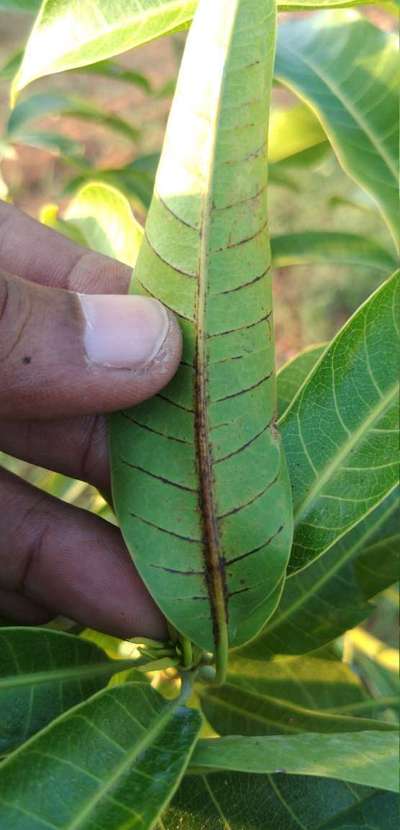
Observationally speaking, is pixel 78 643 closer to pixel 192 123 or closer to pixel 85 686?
pixel 85 686

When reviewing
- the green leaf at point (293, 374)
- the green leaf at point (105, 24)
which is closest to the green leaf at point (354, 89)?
the green leaf at point (293, 374)

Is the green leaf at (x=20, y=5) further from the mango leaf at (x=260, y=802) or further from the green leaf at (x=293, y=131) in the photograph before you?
the mango leaf at (x=260, y=802)

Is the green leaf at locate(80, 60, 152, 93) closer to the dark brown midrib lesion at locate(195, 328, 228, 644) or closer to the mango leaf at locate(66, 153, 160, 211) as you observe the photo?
the mango leaf at locate(66, 153, 160, 211)

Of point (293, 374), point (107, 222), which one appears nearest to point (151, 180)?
point (107, 222)

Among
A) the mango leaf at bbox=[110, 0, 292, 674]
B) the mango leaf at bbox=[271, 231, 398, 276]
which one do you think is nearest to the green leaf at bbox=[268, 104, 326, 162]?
the mango leaf at bbox=[271, 231, 398, 276]

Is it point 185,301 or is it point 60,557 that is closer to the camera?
point 185,301

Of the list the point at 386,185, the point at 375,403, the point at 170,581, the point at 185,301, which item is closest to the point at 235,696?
the point at 170,581

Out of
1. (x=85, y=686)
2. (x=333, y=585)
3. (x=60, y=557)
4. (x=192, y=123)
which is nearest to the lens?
(x=192, y=123)
